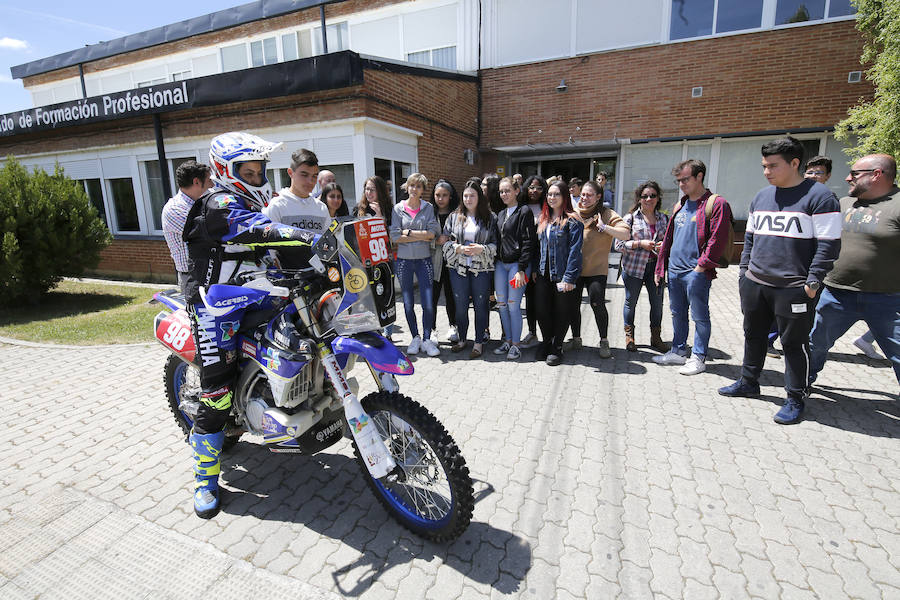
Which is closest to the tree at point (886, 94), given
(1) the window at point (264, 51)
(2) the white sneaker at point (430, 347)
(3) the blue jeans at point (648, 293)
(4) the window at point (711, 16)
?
(4) the window at point (711, 16)

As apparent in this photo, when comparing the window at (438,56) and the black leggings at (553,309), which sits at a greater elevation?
the window at (438,56)

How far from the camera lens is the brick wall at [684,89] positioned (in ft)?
32.1

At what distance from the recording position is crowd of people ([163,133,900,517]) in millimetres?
2584

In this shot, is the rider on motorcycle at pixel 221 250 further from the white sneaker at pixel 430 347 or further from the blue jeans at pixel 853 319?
the blue jeans at pixel 853 319

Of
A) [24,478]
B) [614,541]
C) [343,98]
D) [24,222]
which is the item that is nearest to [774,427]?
[614,541]

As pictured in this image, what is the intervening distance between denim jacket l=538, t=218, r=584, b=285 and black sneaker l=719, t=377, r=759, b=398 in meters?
1.81

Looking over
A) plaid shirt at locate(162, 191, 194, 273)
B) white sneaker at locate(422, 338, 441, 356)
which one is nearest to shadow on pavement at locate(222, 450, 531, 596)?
plaid shirt at locate(162, 191, 194, 273)

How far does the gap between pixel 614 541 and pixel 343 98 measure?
7.60 meters

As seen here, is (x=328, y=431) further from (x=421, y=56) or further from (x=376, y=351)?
(x=421, y=56)

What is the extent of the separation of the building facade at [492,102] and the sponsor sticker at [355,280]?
6134 millimetres

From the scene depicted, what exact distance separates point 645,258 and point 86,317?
8.75 m

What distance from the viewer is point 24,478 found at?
3.11 metres

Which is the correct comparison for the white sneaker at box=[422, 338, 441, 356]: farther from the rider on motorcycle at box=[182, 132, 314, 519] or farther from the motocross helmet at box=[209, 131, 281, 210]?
the motocross helmet at box=[209, 131, 281, 210]

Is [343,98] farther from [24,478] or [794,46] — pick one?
[794,46]
